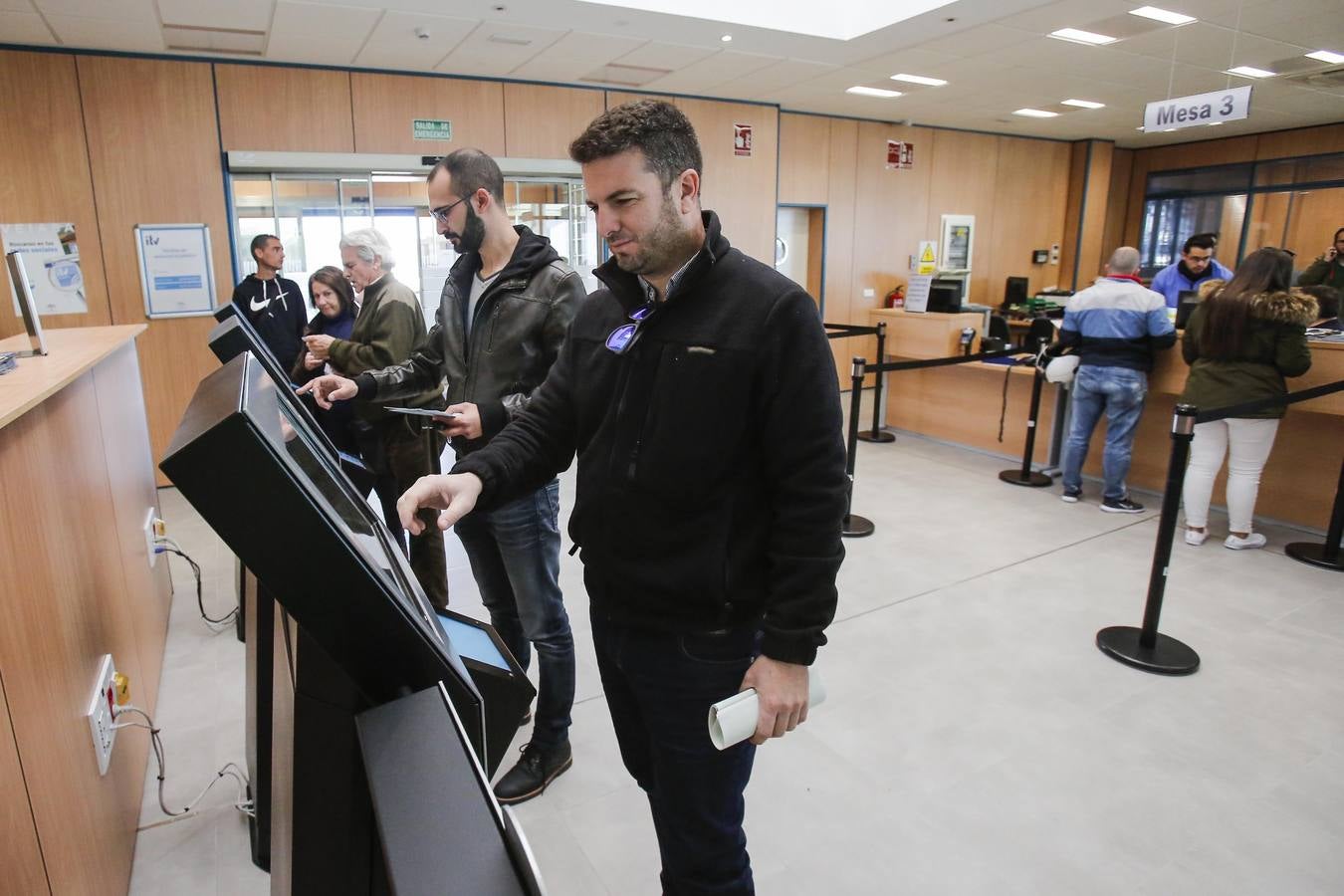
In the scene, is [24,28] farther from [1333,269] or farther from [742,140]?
[1333,269]

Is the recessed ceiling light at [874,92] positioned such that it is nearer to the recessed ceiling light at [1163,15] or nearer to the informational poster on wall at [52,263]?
the recessed ceiling light at [1163,15]

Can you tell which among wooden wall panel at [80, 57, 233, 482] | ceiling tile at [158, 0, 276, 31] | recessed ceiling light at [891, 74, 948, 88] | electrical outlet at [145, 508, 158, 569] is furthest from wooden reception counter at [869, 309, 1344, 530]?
wooden wall panel at [80, 57, 233, 482]

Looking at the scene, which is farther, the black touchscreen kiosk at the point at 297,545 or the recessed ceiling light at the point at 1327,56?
the recessed ceiling light at the point at 1327,56

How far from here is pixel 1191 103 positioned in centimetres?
496

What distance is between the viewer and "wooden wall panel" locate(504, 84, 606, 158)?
6551 millimetres

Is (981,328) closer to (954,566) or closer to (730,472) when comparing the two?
(954,566)

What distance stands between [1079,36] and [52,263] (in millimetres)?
7214

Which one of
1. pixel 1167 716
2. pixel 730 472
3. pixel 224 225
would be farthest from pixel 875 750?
pixel 224 225

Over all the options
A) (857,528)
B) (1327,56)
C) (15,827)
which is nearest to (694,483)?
(15,827)

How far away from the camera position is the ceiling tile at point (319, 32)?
14.9 ft

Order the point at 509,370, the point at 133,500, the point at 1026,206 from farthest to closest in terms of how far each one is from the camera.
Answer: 1. the point at 1026,206
2. the point at 133,500
3. the point at 509,370

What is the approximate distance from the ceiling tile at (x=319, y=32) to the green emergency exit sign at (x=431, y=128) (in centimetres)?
65

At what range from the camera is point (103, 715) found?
1.77 metres

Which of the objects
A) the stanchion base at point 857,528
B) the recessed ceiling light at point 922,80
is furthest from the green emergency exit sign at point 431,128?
the stanchion base at point 857,528
